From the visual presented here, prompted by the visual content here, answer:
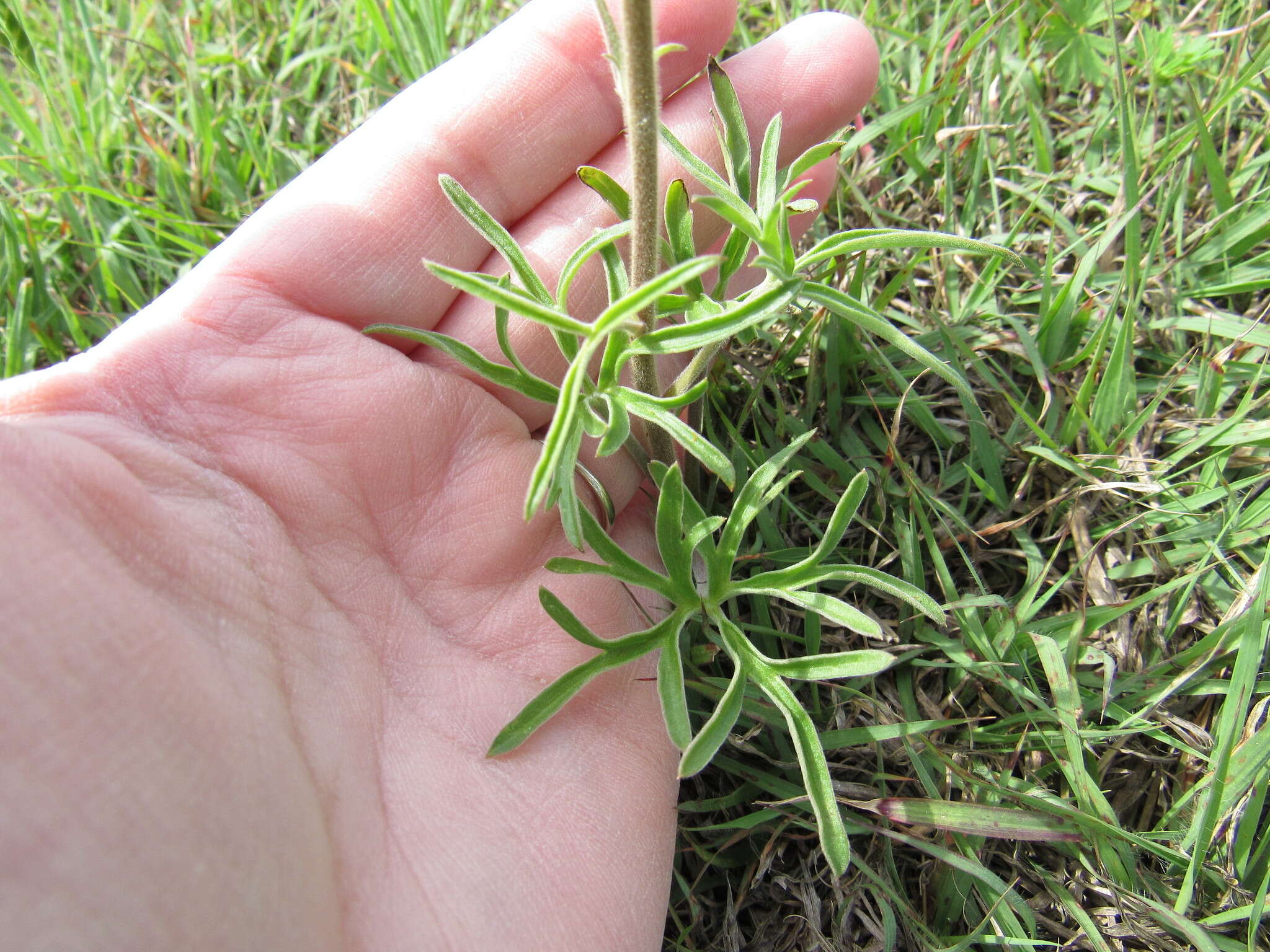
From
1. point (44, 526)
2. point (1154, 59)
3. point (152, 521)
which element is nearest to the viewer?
point (44, 526)

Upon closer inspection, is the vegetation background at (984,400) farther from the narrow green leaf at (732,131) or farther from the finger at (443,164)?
the finger at (443,164)

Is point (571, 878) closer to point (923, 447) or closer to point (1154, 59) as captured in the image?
point (923, 447)

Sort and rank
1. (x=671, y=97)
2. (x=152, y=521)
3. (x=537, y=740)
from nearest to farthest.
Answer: (x=152, y=521)
(x=537, y=740)
(x=671, y=97)

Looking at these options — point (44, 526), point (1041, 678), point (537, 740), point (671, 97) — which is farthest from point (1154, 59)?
point (44, 526)

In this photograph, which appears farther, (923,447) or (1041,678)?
(923,447)

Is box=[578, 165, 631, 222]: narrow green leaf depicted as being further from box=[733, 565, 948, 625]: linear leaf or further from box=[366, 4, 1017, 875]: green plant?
box=[733, 565, 948, 625]: linear leaf

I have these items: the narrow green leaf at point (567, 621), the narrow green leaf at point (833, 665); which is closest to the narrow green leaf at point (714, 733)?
the narrow green leaf at point (833, 665)
